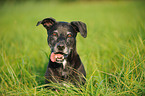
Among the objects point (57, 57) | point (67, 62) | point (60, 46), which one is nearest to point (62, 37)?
point (60, 46)

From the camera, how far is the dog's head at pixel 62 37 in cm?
284

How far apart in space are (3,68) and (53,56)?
1629 millimetres

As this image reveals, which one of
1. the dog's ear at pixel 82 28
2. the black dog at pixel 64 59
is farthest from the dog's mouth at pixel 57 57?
the dog's ear at pixel 82 28

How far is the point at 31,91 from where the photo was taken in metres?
2.51

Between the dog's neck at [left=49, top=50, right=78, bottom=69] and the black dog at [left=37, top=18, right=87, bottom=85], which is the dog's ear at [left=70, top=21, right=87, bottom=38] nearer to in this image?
the black dog at [left=37, top=18, right=87, bottom=85]

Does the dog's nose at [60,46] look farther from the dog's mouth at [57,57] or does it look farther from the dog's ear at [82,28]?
the dog's ear at [82,28]

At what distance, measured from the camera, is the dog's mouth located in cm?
291

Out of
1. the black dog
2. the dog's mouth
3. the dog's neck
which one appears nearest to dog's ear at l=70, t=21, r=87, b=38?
the black dog

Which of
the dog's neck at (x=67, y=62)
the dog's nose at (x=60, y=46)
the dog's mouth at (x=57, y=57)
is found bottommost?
the dog's neck at (x=67, y=62)

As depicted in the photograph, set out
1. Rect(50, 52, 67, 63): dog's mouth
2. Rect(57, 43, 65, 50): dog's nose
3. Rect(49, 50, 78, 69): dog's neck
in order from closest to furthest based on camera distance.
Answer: Rect(57, 43, 65, 50): dog's nose < Rect(50, 52, 67, 63): dog's mouth < Rect(49, 50, 78, 69): dog's neck

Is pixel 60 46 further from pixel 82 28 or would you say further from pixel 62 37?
pixel 82 28

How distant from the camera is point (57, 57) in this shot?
9.65 feet

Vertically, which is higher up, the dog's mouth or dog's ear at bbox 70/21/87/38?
dog's ear at bbox 70/21/87/38

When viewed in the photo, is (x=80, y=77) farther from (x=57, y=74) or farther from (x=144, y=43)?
(x=144, y=43)
